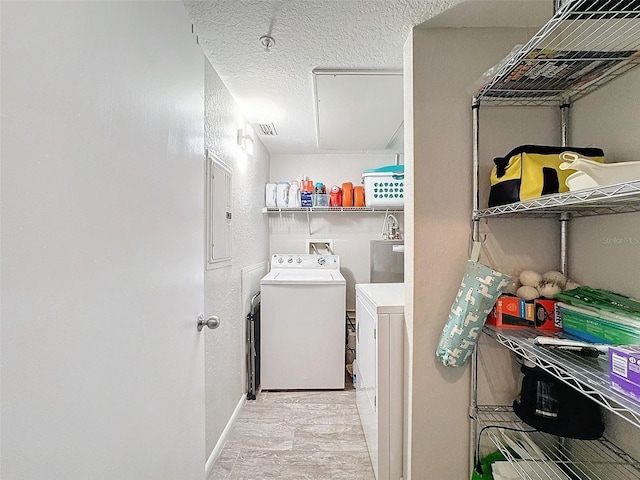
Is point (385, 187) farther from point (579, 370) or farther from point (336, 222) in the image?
point (579, 370)

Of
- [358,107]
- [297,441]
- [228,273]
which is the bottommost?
[297,441]

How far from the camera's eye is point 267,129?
281cm

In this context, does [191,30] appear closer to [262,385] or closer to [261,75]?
[261,75]

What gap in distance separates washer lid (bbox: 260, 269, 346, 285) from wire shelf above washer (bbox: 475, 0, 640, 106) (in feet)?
5.79

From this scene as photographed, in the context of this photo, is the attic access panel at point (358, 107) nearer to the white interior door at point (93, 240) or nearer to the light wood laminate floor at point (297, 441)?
the white interior door at point (93, 240)

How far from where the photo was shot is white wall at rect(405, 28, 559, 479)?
148 centimetres

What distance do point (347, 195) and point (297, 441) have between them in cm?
216

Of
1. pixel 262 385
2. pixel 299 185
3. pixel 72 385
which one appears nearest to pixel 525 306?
pixel 72 385

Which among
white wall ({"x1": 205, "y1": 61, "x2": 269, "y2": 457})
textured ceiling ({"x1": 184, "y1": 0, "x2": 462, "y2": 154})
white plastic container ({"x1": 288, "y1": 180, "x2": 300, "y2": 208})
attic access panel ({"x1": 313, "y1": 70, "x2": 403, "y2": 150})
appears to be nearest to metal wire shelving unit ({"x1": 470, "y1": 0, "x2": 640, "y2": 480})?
textured ceiling ({"x1": 184, "y1": 0, "x2": 462, "y2": 154})

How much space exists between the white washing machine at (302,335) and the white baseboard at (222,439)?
1.21 ft

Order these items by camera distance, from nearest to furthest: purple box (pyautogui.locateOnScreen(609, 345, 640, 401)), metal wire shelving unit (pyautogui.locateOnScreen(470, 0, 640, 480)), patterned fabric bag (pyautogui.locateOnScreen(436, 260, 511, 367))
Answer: purple box (pyautogui.locateOnScreen(609, 345, 640, 401)) < metal wire shelving unit (pyautogui.locateOnScreen(470, 0, 640, 480)) < patterned fabric bag (pyautogui.locateOnScreen(436, 260, 511, 367))

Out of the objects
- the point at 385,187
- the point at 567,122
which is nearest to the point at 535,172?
the point at 567,122

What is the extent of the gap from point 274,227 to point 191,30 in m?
2.54

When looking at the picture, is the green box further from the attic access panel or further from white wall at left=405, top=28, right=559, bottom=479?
the attic access panel
